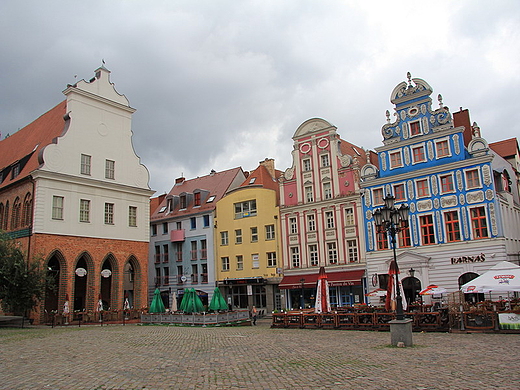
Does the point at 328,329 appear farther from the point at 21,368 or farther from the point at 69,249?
the point at 69,249

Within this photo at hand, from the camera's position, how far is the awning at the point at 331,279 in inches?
1446

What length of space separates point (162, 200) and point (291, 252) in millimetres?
23526

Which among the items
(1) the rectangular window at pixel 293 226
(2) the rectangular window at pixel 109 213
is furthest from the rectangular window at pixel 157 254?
(1) the rectangular window at pixel 293 226

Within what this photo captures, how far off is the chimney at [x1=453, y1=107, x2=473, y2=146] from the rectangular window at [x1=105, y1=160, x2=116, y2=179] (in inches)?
1061

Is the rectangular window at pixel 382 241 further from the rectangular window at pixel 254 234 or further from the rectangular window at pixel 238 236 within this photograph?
the rectangular window at pixel 238 236

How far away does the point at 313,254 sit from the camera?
40.3 m

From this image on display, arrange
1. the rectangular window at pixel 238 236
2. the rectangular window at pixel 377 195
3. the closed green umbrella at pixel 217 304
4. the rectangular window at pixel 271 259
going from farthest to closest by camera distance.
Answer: the rectangular window at pixel 238 236 < the rectangular window at pixel 271 259 < the rectangular window at pixel 377 195 < the closed green umbrella at pixel 217 304

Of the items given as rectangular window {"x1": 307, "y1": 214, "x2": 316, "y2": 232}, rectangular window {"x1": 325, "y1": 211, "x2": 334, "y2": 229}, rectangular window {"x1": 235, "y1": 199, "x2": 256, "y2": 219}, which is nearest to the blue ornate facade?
rectangular window {"x1": 325, "y1": 211, "x2": 334, "y2": 229}

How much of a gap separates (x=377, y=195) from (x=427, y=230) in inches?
185

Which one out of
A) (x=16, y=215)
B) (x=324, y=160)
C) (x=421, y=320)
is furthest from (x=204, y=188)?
(x=421, y=320)

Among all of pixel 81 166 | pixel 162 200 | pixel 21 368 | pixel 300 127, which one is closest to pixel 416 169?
pixel 300 127

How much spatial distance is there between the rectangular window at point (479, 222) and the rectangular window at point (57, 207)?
2825 centimetres

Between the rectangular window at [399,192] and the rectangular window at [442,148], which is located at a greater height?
the rectangular window at [442,148]

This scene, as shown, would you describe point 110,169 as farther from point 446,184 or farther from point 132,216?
point 446,184
